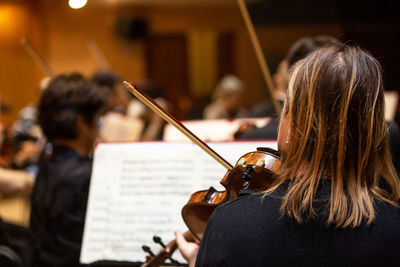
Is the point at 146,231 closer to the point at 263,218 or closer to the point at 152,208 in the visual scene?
the point at 152,208

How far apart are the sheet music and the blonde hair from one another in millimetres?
565

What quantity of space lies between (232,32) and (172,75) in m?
1.28

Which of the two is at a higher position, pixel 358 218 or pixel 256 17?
pixel 256 17

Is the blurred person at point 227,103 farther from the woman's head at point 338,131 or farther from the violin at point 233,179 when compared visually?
the woman's head at point 338,131

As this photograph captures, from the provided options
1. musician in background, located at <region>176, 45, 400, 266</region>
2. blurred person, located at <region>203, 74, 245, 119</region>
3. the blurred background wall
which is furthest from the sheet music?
the blurred background wall

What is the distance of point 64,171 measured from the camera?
2.04 metres

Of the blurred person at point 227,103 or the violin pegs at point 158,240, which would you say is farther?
the blurred person at point 227,103

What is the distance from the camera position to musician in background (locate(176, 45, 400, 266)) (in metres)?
0.98

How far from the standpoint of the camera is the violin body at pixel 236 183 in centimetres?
119

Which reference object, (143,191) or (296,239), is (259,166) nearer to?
(296,239)

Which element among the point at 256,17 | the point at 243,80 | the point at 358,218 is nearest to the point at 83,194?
the point at 358,218

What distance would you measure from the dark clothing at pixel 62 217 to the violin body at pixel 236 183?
0.79 metres

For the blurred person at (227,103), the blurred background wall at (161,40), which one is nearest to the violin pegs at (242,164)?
the blurred person at (227,103)

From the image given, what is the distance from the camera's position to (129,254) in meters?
1.62
